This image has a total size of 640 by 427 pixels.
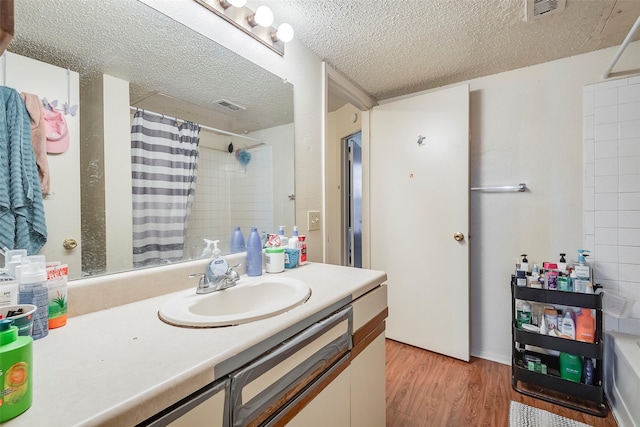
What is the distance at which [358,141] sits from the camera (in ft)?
10.3

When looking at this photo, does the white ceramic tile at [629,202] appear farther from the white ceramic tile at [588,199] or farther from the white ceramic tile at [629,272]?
the white ceramic tile at [629,272]

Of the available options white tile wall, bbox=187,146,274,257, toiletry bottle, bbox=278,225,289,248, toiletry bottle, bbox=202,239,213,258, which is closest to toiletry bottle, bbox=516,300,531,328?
toiletry bottle, bbox=278,225,289,248

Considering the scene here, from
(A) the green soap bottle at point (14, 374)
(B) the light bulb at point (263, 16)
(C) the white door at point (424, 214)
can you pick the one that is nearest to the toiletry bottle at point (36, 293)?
(A) the green soap bottle at point (14, 374)

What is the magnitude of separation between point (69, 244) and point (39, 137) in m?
0.29

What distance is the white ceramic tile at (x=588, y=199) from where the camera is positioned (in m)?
1.67

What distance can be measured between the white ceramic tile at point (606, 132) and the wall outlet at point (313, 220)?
169cm

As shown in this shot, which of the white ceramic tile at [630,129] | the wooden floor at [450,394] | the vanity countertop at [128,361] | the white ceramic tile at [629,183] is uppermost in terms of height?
the white ceramic tile at [630,129]

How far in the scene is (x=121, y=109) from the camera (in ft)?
2.95

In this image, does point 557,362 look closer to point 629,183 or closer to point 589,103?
point 629,183

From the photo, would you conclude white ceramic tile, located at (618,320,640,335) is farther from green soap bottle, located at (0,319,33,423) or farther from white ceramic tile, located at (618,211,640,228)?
green soap bottle, located at (0,319,33,423)

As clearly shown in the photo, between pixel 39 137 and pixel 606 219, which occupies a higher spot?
pixel 39 137

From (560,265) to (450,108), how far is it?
1.17 m

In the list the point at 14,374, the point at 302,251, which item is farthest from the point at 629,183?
the point at 14,374

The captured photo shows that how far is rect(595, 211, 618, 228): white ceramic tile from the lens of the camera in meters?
1.62
